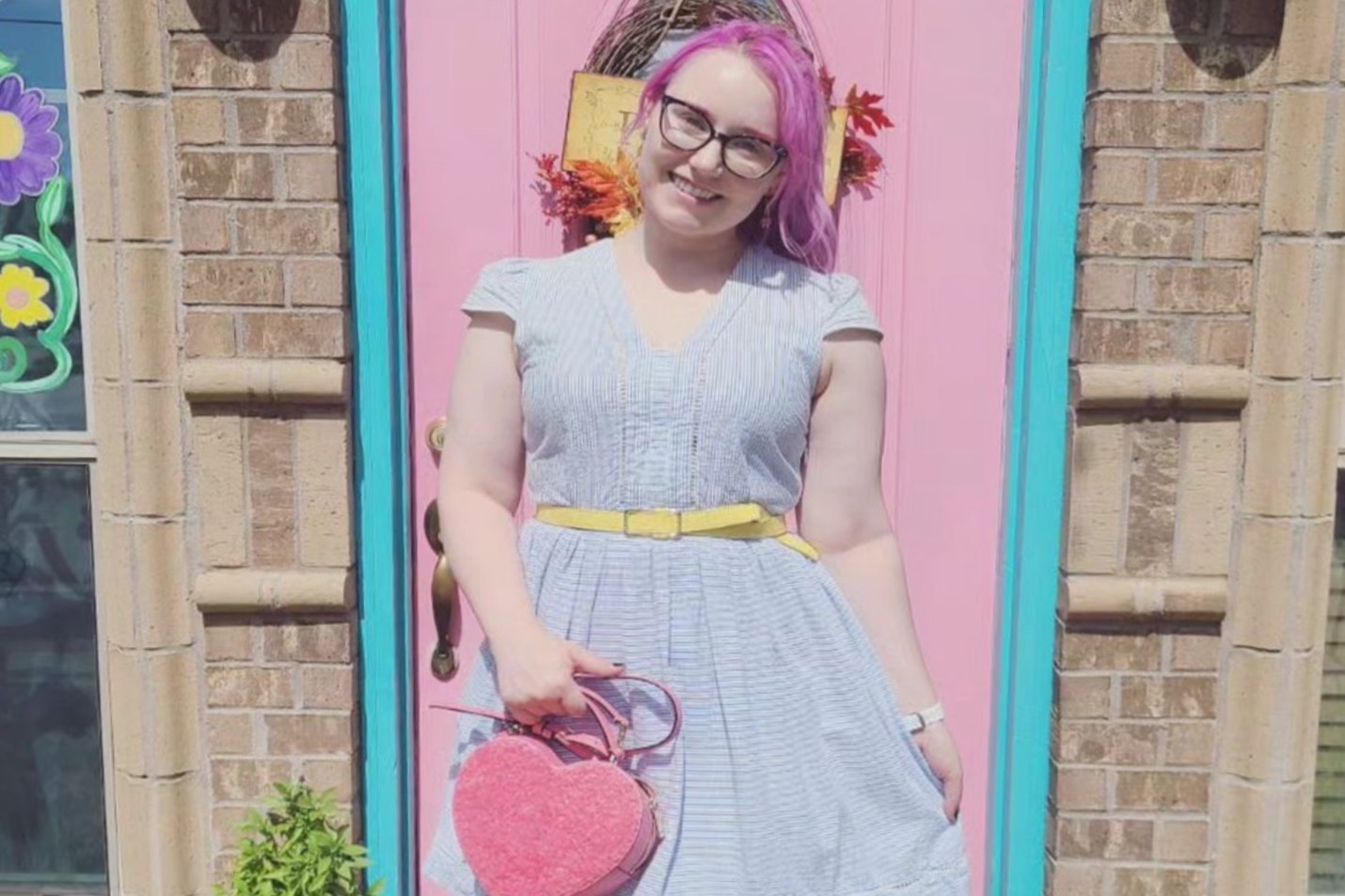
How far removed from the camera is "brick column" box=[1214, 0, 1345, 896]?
2.14m

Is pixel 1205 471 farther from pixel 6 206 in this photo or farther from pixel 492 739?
pixel 6 206

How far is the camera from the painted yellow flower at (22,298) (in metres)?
2.29

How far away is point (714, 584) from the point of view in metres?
1.43

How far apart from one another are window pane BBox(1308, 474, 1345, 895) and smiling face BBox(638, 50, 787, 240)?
5.33 feet

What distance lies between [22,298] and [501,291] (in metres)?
1.36

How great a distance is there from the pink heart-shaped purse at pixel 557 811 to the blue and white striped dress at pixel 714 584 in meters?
0.05

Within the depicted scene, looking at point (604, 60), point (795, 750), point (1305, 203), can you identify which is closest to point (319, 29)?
point (604, 60)

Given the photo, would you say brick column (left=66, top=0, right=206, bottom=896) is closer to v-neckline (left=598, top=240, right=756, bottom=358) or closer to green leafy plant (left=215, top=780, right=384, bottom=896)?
green leafy plant (left=215, top=780, right=384, bottom=896)

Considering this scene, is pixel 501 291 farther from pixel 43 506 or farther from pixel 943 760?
pixel 43 506

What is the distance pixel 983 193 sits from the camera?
7.49 ft

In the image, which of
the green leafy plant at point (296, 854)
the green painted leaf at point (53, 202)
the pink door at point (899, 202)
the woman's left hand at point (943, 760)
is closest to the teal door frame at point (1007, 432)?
the pink door at point (899, 202)

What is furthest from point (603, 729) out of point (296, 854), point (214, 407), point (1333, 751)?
point (1333, 751)

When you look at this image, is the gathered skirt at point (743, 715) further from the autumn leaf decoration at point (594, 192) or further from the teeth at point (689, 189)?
the autumn leaf decoration at point (594, 192)

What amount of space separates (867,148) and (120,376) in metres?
1.46
